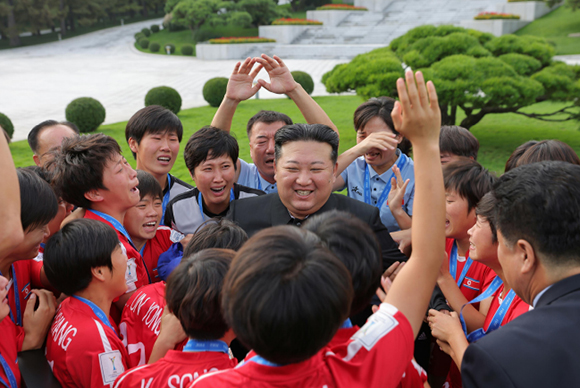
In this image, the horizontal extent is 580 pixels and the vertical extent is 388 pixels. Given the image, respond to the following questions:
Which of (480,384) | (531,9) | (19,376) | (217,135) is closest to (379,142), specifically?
(217,135)

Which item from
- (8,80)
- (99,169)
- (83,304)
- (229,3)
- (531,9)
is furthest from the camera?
(229,3)

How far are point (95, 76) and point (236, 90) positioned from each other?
2358 cm

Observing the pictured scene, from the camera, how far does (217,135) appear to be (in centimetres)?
349

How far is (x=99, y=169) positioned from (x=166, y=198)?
1.11 m

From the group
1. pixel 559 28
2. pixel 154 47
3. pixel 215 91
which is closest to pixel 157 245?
pixel 215 91

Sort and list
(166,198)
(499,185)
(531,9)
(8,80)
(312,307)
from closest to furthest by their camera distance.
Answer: (312,307)
(499,185)
(166,198)
(8,80)
(531,9)

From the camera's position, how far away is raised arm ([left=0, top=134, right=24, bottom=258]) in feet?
5.46

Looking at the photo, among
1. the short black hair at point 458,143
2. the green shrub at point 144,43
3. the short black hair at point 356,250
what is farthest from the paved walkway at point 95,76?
the short black hair at point 356,250

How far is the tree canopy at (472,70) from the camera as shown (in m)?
8.66

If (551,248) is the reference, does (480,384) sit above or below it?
below

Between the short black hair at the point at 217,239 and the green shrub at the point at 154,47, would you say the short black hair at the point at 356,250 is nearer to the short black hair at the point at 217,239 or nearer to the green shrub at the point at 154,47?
the short black hair at the point at 217,239

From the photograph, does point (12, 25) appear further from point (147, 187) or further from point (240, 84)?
point (147, 187)

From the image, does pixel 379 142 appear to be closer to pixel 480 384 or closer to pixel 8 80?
pixel 480 384

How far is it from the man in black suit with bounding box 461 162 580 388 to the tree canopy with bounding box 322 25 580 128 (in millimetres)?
7283
